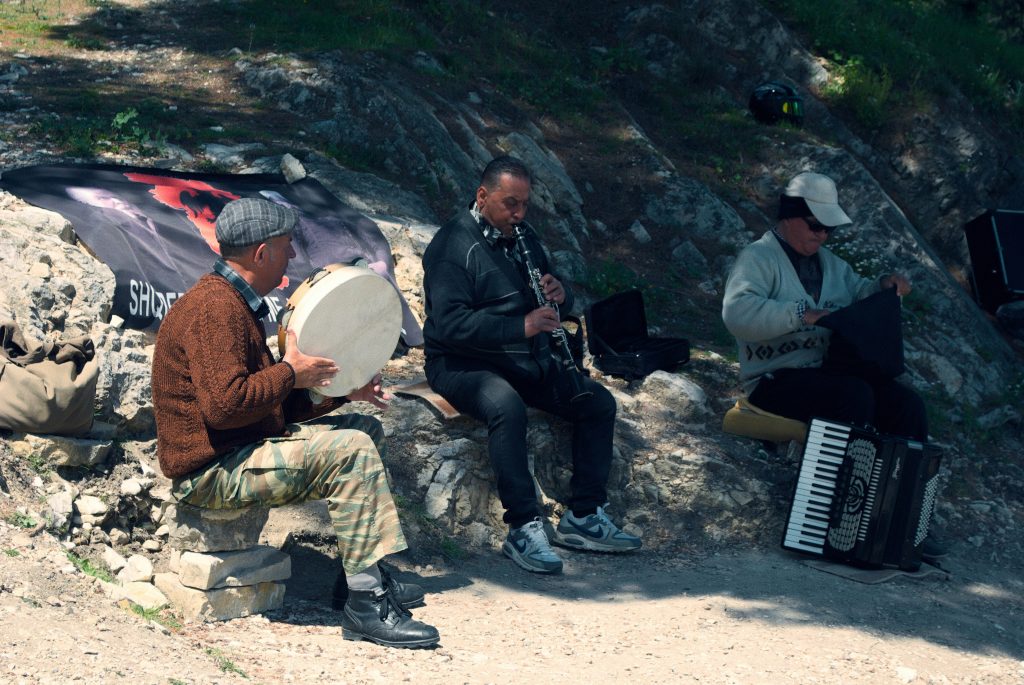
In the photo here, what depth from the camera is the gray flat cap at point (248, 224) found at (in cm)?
397

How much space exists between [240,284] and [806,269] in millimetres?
3355

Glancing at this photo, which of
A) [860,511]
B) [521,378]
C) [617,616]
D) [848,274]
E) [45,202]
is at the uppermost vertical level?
[848,274]

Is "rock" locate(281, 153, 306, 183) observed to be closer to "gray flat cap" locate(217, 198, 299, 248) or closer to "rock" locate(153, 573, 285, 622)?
"gray flat cap" locate(217, 198, 299, 248)

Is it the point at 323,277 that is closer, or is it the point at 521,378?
the point at 323,277

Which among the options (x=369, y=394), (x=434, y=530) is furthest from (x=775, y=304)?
(x=369, y=394)

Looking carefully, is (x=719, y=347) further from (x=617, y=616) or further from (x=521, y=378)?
(x=617, y=616)

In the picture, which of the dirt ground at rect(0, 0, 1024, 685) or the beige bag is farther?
the beige bag

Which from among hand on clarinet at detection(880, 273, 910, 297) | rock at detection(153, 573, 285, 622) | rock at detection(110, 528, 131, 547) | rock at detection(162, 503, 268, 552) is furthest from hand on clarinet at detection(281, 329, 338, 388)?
hand on clarinet at detection(880, 273, 910, 297)

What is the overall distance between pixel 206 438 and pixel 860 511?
10.8 ft

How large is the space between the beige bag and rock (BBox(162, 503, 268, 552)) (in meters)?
0.67

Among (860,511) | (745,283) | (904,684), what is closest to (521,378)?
(745,283)

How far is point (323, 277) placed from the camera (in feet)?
13.5

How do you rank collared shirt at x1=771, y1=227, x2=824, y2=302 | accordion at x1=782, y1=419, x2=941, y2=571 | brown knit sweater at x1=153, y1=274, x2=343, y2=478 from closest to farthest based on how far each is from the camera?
brown knit sweater at x1=153, y1=274, x2=343, y2=478, accordion at x1=782, y1=419, x2=941, y2=571, collared shirt at x1=771, y1=227, x2=824, y2=302

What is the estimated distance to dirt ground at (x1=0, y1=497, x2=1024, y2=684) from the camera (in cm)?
356
